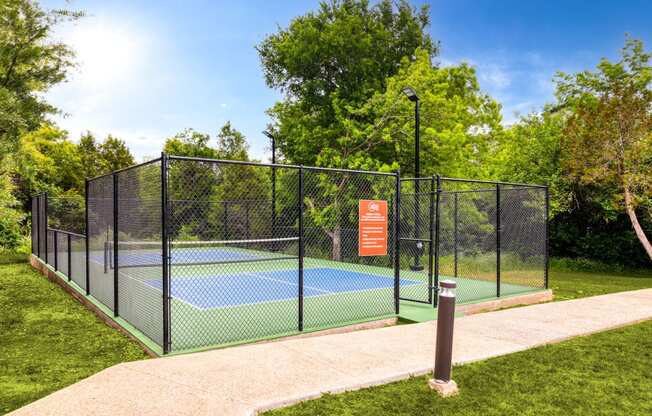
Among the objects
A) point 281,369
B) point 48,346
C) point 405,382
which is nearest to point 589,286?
point 405,382

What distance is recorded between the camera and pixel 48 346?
6527mm

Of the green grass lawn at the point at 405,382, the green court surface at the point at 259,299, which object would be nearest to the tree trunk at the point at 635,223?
the green court surface at the point at 259,299

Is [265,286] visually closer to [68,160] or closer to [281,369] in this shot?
[281,369]

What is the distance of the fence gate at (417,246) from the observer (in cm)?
870

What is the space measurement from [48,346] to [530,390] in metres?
6.22

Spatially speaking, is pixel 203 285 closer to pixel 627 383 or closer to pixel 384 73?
pixel 627 383

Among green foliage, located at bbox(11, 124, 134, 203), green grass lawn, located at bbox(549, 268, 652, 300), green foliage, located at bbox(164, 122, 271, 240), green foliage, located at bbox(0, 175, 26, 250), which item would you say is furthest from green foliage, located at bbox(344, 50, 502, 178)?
green foliage, located at bbox(11, 124, 134, 203)

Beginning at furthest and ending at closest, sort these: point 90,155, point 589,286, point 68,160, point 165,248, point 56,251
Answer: point 90,155 → point 68,160 → point 589,286 → point 56,251 → point 165,248

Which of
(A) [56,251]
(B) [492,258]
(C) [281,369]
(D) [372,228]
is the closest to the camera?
(C) [281,369]

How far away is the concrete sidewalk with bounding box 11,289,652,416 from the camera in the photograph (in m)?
4.01

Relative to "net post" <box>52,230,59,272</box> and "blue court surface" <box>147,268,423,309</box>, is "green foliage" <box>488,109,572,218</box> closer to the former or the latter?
"blue court surface" <box>147,268,423,309</box>

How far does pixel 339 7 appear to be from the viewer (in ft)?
77.6

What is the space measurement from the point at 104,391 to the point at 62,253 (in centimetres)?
1021

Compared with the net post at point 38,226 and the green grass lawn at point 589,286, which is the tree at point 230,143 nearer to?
the net post at point 38,226
